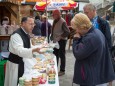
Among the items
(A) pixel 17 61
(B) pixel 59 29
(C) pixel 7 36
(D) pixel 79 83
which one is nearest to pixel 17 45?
(A) pixel 17 61

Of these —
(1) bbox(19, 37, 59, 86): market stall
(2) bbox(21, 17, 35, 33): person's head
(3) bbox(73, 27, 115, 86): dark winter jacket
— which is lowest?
(1) bbox(19, 37, 59, 86): market stall

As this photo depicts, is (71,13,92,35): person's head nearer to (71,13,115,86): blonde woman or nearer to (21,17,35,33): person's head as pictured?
(71,13,115,86): blonde woman

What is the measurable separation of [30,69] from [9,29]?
277 centimetres

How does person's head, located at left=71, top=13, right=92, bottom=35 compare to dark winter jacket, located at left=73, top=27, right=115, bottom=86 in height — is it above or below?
above

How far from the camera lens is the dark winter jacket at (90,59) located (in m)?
3.72

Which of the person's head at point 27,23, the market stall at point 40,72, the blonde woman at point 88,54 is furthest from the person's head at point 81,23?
the person's head at point 27,23

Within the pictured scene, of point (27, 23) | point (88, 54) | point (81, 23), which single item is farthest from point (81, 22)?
point (27, 23)

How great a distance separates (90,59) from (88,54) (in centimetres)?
9

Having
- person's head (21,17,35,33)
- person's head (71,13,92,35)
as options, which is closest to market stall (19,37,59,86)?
person's head (21,17,35,33)

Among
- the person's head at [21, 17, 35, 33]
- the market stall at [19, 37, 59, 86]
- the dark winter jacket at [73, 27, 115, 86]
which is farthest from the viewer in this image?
the person's head at [21, 17, 35, 33]

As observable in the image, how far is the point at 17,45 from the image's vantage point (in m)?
4.76

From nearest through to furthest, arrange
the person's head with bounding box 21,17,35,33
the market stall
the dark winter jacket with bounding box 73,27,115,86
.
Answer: the dark winter jacket with bounding box 73,27,115,86, the market stall, the person's head with bounding box 21,17,35,33

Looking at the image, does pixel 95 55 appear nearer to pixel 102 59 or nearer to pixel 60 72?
pixel 102 59

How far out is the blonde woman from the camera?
3721 millimetres
